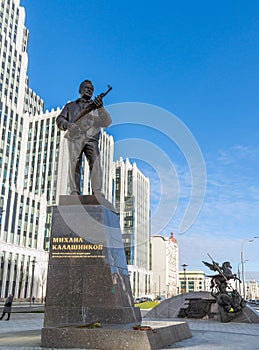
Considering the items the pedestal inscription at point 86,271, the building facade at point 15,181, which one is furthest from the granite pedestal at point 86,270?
the building facade at point 15,181

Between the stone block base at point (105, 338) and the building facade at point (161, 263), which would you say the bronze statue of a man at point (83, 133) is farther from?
the building facade at point (161, 263)

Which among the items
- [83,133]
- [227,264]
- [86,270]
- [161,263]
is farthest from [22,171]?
[86,270]

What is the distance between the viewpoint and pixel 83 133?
10945 millimetres

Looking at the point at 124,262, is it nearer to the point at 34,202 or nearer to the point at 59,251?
the point at 59,251

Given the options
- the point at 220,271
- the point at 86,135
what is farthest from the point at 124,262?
the point at 220,271

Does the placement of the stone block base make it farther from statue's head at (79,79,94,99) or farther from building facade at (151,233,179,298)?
building facade at (151,233,179,298)

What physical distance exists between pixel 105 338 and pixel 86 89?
707 centimetres

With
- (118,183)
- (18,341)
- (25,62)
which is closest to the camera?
(18,341)

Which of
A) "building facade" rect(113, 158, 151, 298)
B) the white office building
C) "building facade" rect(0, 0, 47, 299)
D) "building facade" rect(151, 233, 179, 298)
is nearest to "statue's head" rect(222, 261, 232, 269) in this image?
the white office building

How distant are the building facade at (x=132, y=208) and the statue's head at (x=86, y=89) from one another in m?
75.4

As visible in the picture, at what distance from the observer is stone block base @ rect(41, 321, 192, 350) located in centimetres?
688

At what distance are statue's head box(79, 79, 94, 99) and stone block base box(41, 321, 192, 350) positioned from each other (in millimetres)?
6658

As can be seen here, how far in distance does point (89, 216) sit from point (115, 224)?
98cm

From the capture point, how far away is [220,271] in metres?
20.2
